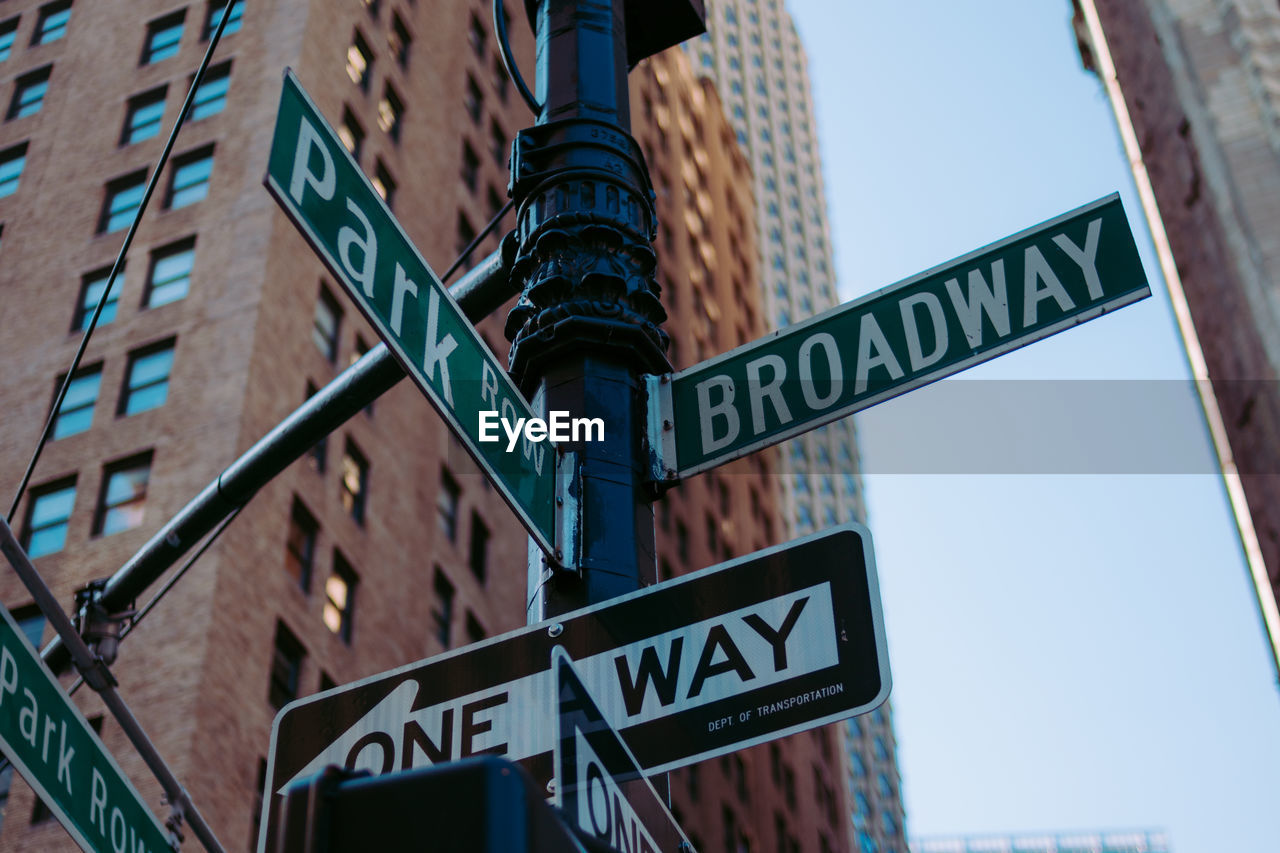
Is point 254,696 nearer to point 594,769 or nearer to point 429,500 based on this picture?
point 429,500

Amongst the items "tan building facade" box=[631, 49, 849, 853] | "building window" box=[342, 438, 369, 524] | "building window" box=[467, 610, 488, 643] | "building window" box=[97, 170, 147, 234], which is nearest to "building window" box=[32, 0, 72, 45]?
"building window" box=[97, 170, 147, 234]

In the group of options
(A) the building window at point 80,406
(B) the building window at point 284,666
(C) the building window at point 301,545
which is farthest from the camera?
(A) the building window at point 80,406

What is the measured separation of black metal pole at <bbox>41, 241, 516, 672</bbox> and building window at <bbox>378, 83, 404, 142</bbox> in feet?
116

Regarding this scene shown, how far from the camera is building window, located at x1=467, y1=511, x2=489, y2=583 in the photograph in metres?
38.9

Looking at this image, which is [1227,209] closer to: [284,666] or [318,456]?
[318,456]

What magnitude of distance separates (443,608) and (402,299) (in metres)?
32.9

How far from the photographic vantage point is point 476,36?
159ft

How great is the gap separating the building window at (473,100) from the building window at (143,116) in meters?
10.2

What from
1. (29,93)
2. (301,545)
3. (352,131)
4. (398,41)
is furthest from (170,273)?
(398,41)

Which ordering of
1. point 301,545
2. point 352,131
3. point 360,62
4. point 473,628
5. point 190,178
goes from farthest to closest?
point 360,62 → point 352,131 → point 473,628 → point 190,178 → point 301,545

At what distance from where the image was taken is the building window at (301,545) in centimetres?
3041

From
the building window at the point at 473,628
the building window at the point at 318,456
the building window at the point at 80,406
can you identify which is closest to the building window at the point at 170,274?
the building window at the point at 80,406

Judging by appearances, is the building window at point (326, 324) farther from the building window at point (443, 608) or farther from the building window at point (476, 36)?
the building window at point (476, 36)

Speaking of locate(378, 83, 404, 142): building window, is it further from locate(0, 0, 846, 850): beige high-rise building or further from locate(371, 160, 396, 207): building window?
locate(371, 160, 396, 207): building window
